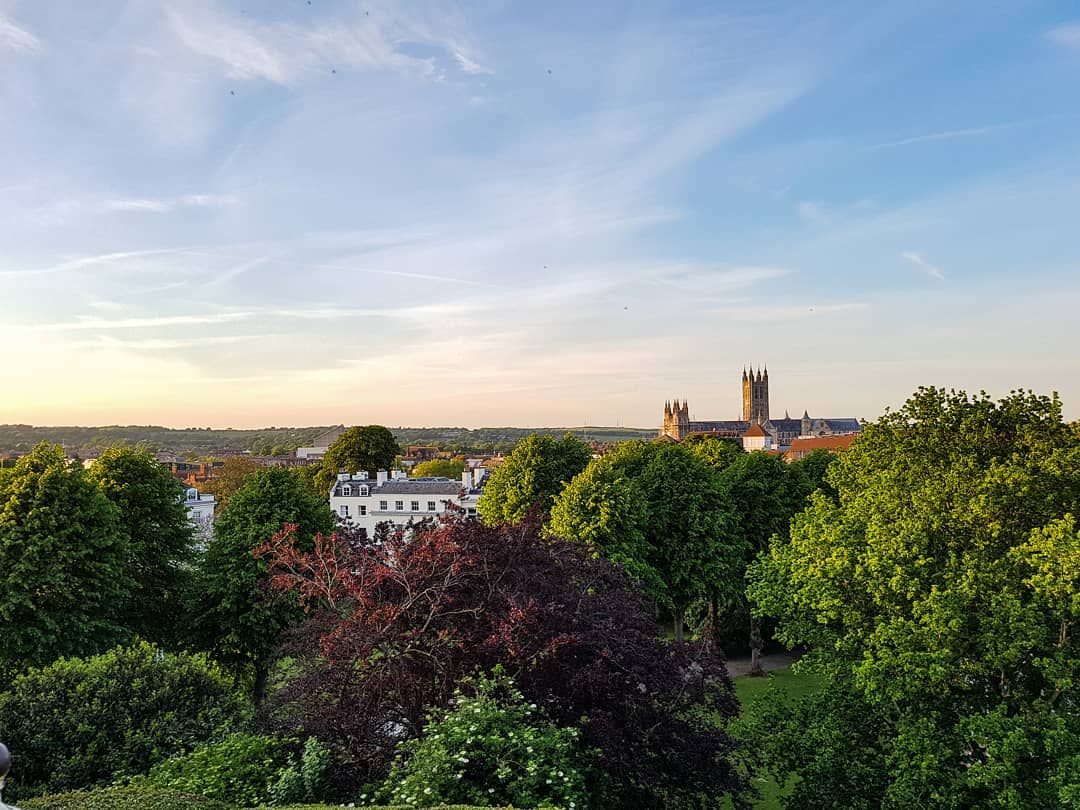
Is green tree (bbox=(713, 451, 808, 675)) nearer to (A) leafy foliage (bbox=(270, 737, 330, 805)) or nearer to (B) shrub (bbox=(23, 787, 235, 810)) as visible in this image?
(A) leafy foliage (bbox=(270, 737, 330, 805))

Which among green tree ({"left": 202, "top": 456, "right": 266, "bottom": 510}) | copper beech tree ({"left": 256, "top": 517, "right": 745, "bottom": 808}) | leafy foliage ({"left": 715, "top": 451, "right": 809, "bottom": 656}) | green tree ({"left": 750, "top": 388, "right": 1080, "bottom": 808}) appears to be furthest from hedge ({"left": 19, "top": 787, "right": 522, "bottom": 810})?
green tree ({"left": 202, "top": 456, "right": 266, "bottom": 510})

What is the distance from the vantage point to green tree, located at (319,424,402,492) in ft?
243

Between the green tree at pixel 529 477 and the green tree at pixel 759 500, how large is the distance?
810 centimetres

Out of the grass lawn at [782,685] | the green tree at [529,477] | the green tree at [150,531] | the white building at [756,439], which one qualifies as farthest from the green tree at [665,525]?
the white building at [756,439]

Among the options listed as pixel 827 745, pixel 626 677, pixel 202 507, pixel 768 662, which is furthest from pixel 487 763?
pixel 202 507

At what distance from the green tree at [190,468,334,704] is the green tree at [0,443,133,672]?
3.20m

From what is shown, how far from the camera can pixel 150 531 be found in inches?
1086

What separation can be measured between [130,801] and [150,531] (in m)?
19.8

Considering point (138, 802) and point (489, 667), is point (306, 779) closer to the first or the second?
point (138, 802)

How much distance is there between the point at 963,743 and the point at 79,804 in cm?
1437

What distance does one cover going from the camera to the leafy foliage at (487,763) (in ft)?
35.3

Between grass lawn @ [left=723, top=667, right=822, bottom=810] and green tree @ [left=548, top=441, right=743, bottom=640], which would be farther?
green tree @ [left=548, top=441, right=743, bottom=640]

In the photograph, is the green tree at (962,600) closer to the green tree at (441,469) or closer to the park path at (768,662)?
the park path at (768,662)

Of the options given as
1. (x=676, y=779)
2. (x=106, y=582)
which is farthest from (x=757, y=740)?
(x=106, y=582)
